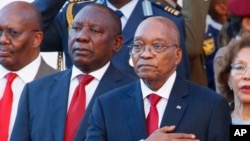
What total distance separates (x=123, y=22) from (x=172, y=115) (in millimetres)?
1403

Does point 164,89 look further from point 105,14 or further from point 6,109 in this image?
point 6,109

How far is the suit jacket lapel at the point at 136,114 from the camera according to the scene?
5.41 metres

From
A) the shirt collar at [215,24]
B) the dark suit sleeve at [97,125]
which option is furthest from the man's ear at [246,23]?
the dark suit sleeve at [97,125]

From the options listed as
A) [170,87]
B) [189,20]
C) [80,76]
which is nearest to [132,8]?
[189,20]

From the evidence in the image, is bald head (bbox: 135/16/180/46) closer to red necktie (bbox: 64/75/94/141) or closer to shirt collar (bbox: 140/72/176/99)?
shirt collar (bbox: 140/72/176/99)

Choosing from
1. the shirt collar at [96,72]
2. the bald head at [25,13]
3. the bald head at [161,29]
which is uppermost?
the bald head at [25,13]

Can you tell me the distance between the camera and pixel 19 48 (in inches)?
252

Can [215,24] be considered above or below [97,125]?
above

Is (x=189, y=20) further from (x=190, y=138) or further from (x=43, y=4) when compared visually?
(x=190, y=138)

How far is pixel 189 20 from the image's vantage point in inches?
273

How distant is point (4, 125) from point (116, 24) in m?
0.89

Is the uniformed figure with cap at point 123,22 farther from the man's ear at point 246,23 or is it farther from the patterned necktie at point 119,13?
the man's ear at point 246,23

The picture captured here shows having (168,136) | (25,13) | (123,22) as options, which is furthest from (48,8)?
(168,136)

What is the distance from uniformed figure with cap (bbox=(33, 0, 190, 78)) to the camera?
6.61 metres
